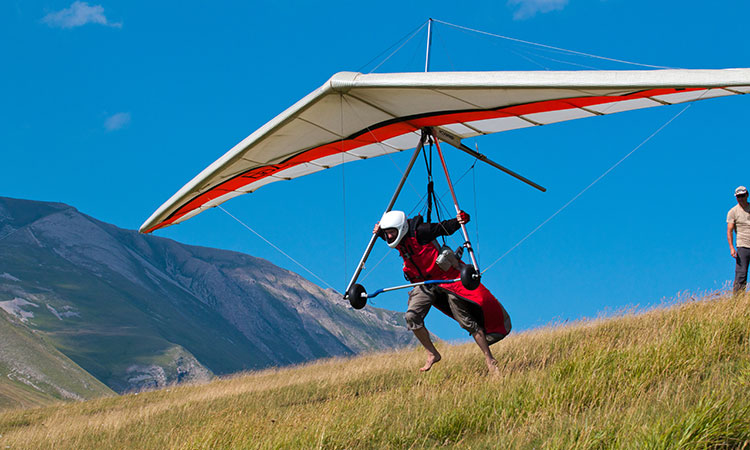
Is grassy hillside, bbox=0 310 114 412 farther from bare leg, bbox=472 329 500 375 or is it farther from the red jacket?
bare leg, bbox=472 329 500 375

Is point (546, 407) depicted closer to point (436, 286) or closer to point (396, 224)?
point (436, 286)

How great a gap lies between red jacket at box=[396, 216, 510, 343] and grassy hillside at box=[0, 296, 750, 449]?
46 cm

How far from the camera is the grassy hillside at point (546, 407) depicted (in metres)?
3.59

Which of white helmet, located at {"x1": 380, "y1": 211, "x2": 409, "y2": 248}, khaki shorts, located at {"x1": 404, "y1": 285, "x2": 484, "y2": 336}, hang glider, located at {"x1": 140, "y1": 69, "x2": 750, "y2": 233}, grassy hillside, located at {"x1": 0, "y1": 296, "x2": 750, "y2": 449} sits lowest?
grassy hillside, located at {"x1": 0, "y1": 296, "x2": 750, "y2": 449}

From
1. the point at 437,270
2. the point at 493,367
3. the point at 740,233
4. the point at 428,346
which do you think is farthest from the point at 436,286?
the point at 740,233

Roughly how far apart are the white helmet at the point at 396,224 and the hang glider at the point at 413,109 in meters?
1.25

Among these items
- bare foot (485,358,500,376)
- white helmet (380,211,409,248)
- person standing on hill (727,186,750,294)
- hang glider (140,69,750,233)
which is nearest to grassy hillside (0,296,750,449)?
bare foot (485,358,500,376)

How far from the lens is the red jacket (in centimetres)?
670

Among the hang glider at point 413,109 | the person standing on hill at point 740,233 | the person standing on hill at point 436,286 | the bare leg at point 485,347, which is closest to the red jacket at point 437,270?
the person standing on hill at point 436,286

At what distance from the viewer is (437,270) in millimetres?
6711

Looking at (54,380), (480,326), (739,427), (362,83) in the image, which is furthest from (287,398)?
(54,380)

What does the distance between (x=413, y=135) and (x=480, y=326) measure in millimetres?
3435

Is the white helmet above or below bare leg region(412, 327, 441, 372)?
above

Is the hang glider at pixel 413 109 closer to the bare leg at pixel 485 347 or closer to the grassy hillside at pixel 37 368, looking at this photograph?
the bare leg at pixel 485 347
